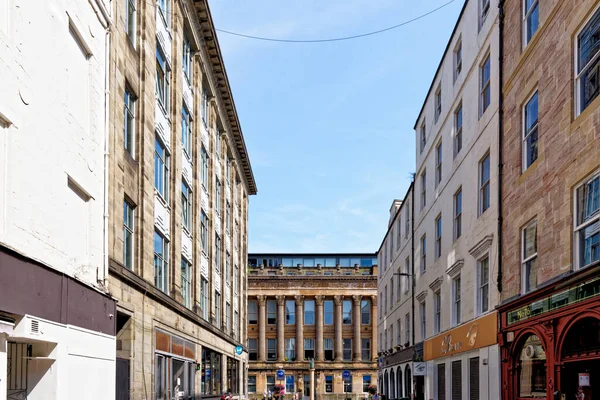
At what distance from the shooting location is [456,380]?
26.5 m

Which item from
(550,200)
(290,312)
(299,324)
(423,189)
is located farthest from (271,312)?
(550,200)

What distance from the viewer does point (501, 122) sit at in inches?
816

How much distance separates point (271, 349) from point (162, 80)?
71.7 m

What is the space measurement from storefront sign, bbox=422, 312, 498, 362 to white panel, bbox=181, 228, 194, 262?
1081 centimetres

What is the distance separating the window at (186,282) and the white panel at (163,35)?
28.3 feet

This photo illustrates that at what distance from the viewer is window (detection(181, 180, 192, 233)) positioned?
105ft

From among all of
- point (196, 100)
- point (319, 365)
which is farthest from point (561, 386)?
point (319, 365)

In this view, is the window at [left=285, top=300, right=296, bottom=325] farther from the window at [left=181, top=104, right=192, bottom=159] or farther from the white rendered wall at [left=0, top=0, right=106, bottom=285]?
the white rendered wall at [left=0, top=0, right=106, bottom=285]

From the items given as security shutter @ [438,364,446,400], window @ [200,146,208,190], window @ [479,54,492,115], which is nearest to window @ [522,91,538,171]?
window @ [479,54,492,115]

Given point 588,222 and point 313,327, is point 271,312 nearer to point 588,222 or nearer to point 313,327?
point 313,327

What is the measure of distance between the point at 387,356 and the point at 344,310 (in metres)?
46.5

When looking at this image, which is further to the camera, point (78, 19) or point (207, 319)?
point (207, 319)

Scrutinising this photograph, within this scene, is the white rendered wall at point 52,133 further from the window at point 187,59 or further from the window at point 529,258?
the window at point 187,59

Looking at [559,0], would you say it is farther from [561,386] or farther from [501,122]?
[561,386]
